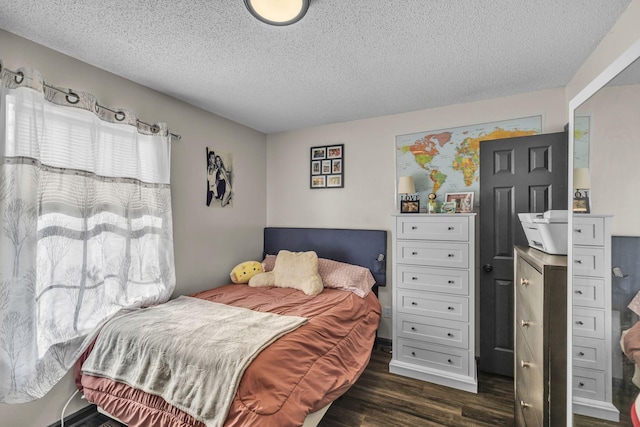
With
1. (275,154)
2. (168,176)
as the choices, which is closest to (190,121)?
(168,176)

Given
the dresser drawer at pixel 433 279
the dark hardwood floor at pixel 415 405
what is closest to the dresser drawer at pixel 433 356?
the dark hardwood floor at pixel 415 405

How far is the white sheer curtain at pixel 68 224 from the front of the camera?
156cm

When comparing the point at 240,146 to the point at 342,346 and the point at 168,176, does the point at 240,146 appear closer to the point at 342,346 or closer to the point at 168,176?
the point at 168,176

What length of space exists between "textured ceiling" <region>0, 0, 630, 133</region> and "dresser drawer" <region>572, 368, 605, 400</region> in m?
1.66

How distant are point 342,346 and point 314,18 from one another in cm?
205

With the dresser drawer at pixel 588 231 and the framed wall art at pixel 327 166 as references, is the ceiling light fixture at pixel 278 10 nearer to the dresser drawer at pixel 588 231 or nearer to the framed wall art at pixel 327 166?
the dresser drawer at pixel 588 231

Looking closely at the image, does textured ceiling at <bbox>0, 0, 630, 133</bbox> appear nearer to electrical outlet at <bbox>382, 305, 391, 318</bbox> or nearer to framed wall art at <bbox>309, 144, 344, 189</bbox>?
framed wall art at <bbox>309, 144, 344, 189</bbox>

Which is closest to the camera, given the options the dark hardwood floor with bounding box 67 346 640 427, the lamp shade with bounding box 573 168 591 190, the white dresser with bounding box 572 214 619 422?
the white dresser with bounding box 572 214 619 422

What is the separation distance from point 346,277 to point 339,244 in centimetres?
48

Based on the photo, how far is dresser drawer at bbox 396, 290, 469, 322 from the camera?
2348mm

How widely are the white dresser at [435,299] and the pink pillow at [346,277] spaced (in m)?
0.34

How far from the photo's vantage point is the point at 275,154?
3.73m

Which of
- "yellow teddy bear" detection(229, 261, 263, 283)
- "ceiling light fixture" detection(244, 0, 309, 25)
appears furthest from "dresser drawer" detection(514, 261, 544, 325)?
"yellow teddy bear" detection(229, 261, 263, 283)

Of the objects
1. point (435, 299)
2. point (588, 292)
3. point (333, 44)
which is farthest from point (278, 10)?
point (435, 299)
